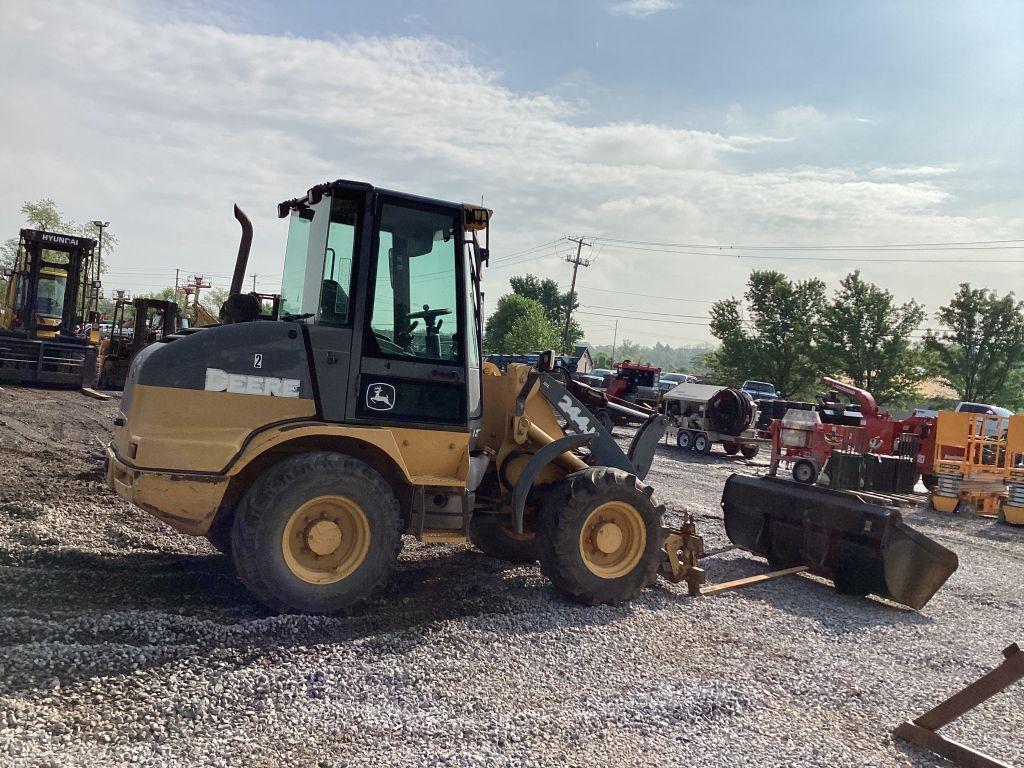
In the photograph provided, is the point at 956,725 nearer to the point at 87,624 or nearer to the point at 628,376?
the point at 87,624

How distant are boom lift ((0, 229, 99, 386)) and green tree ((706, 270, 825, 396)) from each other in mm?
34933

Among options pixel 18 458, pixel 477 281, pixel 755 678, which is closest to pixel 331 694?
pixel 755 678

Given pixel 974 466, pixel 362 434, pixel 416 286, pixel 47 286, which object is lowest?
pixel 974 466

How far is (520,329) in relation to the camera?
64875 millimetres

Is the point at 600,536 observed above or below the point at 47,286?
below

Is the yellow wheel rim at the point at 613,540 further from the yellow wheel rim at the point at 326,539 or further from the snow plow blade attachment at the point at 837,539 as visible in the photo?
the snow plow blade attachment at the point at 837,539

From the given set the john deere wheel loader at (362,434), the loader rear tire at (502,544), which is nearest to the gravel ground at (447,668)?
the loader rear tire at (502,544)

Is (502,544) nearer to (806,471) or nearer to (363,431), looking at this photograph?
(363,431)

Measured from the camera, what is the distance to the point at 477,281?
221 inches

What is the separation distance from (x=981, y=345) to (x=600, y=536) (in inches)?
1581

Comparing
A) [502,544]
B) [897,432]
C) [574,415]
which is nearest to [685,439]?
[897,432]

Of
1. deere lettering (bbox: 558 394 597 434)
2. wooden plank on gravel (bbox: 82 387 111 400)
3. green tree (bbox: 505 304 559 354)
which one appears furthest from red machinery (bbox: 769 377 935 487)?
green tree (bbox: 505 304 559 354)

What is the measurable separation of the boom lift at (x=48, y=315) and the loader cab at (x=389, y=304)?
1642cm

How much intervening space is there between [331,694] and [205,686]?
0.61 m
